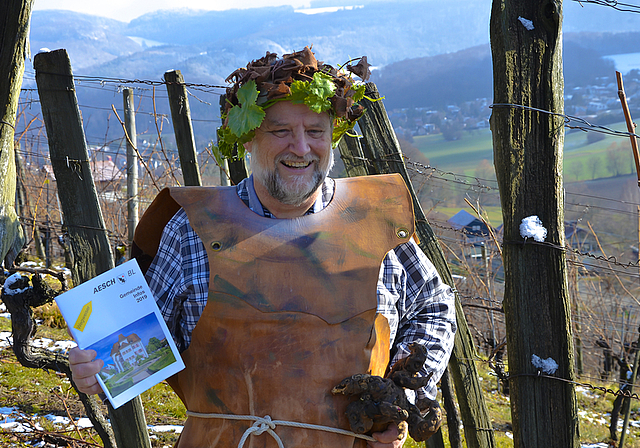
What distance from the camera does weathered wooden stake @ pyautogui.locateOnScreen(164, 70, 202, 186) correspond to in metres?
2.89

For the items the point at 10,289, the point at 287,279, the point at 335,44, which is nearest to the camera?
the point at 287,279

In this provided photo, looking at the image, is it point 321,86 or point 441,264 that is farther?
point 441,264

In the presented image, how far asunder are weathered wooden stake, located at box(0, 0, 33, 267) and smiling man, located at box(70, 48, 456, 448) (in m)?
0.64

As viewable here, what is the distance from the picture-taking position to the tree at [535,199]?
5.71 feet

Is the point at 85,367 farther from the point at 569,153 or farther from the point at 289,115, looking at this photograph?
the point at 569,153

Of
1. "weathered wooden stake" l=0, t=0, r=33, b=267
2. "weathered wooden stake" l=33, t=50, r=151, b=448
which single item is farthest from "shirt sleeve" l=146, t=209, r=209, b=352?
"weathered wooden stake" l=0, t=0, r=33, b=267

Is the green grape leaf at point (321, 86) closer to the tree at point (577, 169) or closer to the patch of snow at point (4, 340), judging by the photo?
the patch of snow at point (4, 340)

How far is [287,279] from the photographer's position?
1.71 meters

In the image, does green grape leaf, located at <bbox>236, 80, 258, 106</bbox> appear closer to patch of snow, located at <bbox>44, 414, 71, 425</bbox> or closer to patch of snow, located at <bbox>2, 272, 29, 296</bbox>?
patch of snow, located at <bbox>2, 272, 29, 296</bbox>

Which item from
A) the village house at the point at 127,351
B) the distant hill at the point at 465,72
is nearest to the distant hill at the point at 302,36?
the distant hill at the point at 465,72

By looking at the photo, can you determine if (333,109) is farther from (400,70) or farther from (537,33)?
(400,70)

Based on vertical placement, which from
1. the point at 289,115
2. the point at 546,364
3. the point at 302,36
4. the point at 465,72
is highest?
the point at 302,36

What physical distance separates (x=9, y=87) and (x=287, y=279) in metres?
1.31

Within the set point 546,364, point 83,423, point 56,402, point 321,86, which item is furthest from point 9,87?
point 56,402
